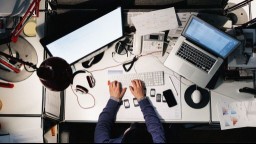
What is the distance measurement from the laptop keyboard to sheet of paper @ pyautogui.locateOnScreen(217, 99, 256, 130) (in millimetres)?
259

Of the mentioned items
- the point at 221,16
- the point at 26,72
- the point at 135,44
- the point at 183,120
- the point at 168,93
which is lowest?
the point at 183,120

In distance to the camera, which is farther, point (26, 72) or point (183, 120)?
point (183, 120)

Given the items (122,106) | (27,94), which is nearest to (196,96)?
(122,106)

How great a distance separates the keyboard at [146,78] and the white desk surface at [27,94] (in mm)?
542

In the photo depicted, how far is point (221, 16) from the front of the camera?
1.80 m

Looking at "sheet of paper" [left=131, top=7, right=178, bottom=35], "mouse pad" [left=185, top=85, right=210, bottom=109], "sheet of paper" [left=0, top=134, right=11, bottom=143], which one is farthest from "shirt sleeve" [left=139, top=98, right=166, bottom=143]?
"sheet of paper" [left=0, top=134, right=11, bottom=143]

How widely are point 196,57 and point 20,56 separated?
3.58ft

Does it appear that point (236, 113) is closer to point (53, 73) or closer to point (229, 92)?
point (229, 92)

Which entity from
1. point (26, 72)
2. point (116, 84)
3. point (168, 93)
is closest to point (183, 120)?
point (168, 93)

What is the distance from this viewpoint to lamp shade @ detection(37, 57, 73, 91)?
1356 mm

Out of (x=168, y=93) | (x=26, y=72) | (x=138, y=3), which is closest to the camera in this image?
(x=26, y=72)

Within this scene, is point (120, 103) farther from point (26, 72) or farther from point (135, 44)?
point (26, 72)

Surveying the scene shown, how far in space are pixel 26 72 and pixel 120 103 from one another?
63 cm

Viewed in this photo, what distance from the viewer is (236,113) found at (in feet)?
6.45
